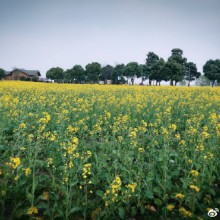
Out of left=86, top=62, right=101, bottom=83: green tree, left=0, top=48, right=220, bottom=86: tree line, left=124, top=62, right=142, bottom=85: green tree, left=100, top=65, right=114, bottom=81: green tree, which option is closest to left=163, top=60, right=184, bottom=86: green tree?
left=0, top=48, right=220, bottom=86: tree line

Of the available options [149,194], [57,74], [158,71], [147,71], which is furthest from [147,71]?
[149,194]

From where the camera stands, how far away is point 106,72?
366 ft

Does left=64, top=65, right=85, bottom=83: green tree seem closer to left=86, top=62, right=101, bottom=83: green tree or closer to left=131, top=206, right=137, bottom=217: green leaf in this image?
left=86, top=62, right=101, bottom=83: green tree

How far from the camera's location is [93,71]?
88.8m

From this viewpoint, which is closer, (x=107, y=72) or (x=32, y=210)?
(x=32, y=210)

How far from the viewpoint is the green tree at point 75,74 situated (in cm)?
8925

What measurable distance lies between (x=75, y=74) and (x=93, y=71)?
6.69 meters

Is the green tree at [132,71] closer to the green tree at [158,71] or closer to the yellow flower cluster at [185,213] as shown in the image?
the green tree at [158,71]

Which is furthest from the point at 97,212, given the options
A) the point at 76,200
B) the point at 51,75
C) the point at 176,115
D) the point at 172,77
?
the point at 51,75

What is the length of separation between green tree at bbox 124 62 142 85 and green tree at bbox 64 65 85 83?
1599 cm

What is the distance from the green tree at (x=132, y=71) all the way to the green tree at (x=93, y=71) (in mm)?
10252

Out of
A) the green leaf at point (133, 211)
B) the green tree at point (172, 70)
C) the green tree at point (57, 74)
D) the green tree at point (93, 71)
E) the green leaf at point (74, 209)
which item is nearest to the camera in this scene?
the green leaf at point (74, 209)

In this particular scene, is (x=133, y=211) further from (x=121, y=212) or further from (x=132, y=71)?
(x=132, y=71)

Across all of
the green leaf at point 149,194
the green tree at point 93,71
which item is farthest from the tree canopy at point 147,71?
the green leaf at point 149,194
